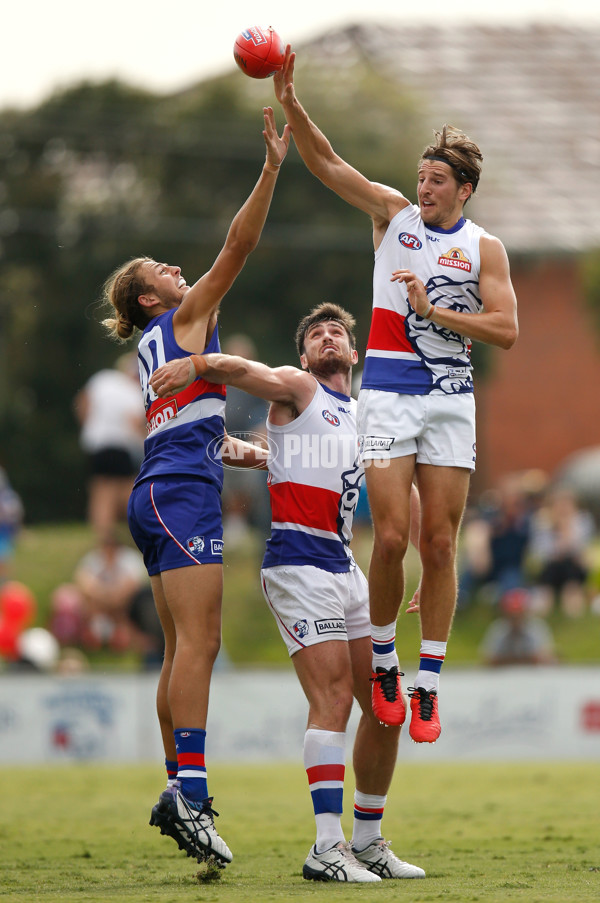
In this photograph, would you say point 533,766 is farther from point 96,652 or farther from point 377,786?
point 377,786

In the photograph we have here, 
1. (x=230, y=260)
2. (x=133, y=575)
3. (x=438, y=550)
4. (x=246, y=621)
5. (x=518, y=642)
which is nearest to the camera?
(x=230, y=260)

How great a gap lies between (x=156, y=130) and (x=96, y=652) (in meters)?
11.3

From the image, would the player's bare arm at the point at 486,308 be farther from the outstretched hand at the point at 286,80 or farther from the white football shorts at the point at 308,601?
the white football shorts at the point at 308,601

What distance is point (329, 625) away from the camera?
677cm

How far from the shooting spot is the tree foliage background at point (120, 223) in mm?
22000

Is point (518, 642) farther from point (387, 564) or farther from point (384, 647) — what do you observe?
point (387, 564)

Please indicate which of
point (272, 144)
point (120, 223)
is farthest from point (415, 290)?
point (120, 223)

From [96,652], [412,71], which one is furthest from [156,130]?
[96,652]

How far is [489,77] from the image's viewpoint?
32.1 meters

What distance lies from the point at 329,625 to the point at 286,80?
284 cm

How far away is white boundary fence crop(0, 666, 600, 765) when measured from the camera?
47.3 ft

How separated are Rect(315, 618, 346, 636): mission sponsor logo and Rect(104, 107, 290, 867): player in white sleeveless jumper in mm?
551

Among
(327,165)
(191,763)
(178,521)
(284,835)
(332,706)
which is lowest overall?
(284,835)

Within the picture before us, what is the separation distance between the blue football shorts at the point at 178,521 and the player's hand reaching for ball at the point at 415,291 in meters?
1.38
